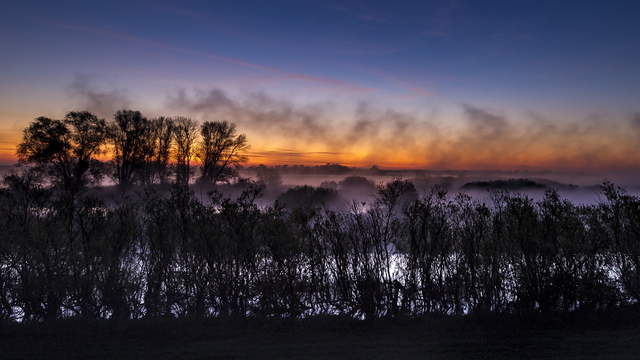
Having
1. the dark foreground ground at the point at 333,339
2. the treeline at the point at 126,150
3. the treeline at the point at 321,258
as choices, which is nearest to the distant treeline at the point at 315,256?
the treeline at the point at 321,258

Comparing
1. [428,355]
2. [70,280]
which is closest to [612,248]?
[428,355]

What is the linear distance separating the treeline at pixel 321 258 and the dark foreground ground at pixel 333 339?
47 cm

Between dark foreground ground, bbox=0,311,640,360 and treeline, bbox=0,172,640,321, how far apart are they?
472 millimetres

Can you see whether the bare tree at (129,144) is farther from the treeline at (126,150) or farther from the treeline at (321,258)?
the treeline at (321,258)

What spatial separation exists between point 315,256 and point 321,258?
159 mm

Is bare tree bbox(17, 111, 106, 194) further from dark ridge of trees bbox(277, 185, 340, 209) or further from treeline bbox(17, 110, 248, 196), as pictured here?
dark ridge of trees bbox(277, 185, 340, 209)

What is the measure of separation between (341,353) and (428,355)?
5.65 ft

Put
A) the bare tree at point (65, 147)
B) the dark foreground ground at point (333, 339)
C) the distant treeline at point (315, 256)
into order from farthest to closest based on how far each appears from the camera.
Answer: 1. the bare tree at point (65, 147)
2. the distant treeline at point (315, 256)
3. the dark foreground ground at point (333, 339)

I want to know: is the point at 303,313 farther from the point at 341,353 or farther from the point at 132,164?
the point at 132,164

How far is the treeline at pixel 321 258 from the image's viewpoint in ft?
40.0

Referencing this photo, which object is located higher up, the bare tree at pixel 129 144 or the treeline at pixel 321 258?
the bare tree at pixel 129 144

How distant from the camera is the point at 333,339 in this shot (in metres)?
11.1

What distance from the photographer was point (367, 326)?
39.2 ft

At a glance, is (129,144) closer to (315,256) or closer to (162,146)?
(162,146)
